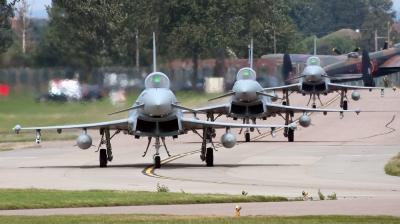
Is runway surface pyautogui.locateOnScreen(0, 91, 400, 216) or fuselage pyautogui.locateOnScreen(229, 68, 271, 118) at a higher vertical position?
fuselage pyautogui.locateOnScreen(229, 68, 271, 118)

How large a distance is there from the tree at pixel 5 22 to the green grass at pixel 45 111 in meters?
2.27

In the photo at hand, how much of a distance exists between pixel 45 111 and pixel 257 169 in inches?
529

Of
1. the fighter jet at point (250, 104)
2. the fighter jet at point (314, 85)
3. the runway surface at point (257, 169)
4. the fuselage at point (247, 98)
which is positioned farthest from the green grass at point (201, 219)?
the fighter jet at point (314, 85)

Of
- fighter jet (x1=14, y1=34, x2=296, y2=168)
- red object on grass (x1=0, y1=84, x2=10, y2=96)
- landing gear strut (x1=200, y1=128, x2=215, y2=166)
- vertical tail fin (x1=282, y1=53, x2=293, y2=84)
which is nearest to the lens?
fighter jet (x1=14, y1=34, x2=296, y2=168)

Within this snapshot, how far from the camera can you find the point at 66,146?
129 ft

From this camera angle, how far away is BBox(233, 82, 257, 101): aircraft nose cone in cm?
3809

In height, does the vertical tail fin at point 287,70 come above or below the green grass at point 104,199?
above

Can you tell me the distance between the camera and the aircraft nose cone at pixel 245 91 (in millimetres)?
38094

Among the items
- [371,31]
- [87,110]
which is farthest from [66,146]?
[371,31]

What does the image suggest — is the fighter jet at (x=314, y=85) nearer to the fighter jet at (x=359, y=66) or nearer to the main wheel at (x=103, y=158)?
the fighter jet at (x=359, y=66)

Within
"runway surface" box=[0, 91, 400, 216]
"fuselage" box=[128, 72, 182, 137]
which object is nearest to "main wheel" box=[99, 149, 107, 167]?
"runway surface" box=[0, 91, 400, 216]

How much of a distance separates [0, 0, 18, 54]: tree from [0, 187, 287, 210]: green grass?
1886cm

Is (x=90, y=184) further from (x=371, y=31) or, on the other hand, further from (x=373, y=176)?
(x=371, y=31)

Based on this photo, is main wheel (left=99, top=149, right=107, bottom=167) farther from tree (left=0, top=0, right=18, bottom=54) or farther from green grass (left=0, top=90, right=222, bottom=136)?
tree (left=0, top=0, right=18, bottom=54)
